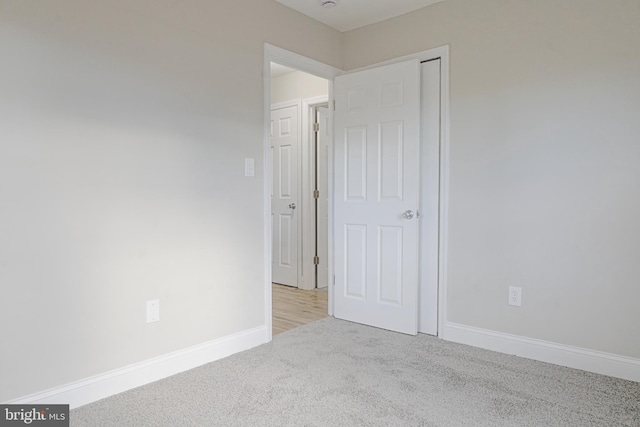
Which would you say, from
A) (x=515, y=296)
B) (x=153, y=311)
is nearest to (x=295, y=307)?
(x=153, y=311)

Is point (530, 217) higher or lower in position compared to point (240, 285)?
higher

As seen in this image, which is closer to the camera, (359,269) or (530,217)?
(530,217)

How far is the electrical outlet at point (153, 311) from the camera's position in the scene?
231cm

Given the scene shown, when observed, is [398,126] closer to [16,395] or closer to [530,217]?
[530,217]

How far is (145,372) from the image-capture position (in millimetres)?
2287

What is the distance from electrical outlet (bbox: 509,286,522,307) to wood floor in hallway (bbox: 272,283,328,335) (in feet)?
5.06

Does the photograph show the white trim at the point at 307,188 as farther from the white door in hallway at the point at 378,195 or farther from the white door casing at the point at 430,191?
the white door casing at the point at 430,191

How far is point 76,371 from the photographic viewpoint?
2.03 meters

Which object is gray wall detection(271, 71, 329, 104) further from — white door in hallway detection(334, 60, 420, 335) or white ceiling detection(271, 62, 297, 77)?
white door in hallway detection(334, 60, 420, 335)

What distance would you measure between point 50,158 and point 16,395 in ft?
3.54

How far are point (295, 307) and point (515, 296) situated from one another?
1.95 metres

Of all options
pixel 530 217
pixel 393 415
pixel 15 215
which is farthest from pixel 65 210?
pixel 530 217
